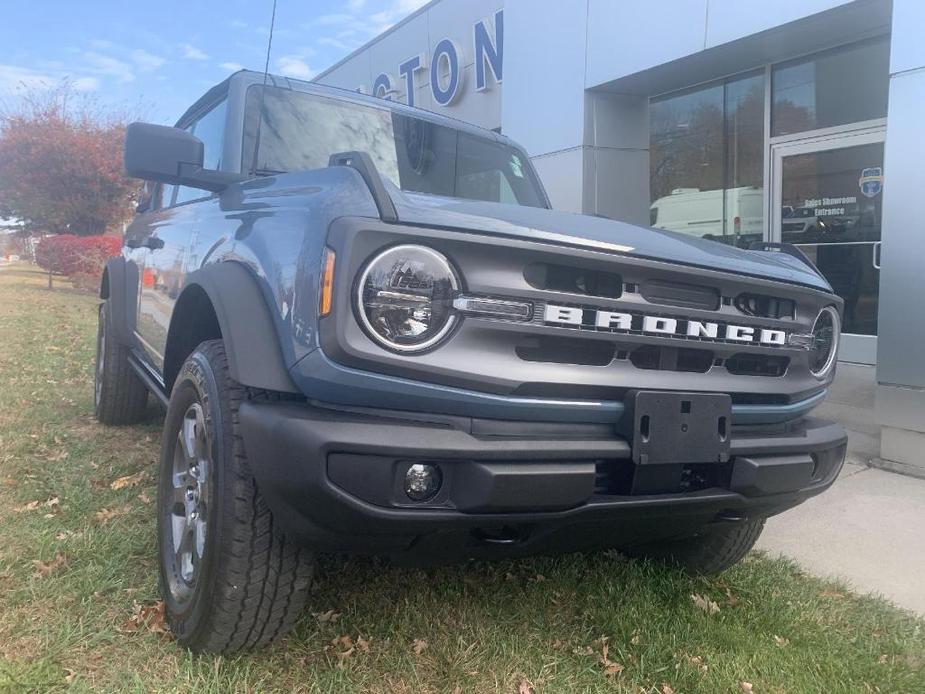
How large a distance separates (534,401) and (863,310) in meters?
6.73

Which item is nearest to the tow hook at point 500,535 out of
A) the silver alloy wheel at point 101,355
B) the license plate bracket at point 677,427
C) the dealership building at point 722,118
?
the license plate bracket at point 677,427

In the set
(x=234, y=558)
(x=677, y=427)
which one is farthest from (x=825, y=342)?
(x=234, y=558)

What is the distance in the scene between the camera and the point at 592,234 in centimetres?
210

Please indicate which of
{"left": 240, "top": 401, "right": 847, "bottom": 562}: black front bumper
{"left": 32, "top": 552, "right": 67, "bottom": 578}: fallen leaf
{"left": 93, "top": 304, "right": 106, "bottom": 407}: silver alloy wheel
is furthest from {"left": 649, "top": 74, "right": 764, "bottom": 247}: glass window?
{"left": 32, "top": 552, "right": 67, "bottom": 578}: fallen leaf

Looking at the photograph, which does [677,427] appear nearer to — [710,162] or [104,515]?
[104,515]

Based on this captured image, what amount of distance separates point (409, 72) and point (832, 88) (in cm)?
751

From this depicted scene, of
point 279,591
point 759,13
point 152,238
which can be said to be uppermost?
point 759,13

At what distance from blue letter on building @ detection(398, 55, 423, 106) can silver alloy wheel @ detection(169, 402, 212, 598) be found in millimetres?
11277

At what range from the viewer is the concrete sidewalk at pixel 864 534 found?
320 cm

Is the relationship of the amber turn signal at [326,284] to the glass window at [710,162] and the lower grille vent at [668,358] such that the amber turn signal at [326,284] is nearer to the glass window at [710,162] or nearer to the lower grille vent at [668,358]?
the lower grille vent at [668,358]

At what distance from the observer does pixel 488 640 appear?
8.09ft

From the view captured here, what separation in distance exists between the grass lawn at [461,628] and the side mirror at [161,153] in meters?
1.43

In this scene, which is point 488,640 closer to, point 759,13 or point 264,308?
point 264,308

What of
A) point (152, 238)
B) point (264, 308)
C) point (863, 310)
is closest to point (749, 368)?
point (264, 308)
